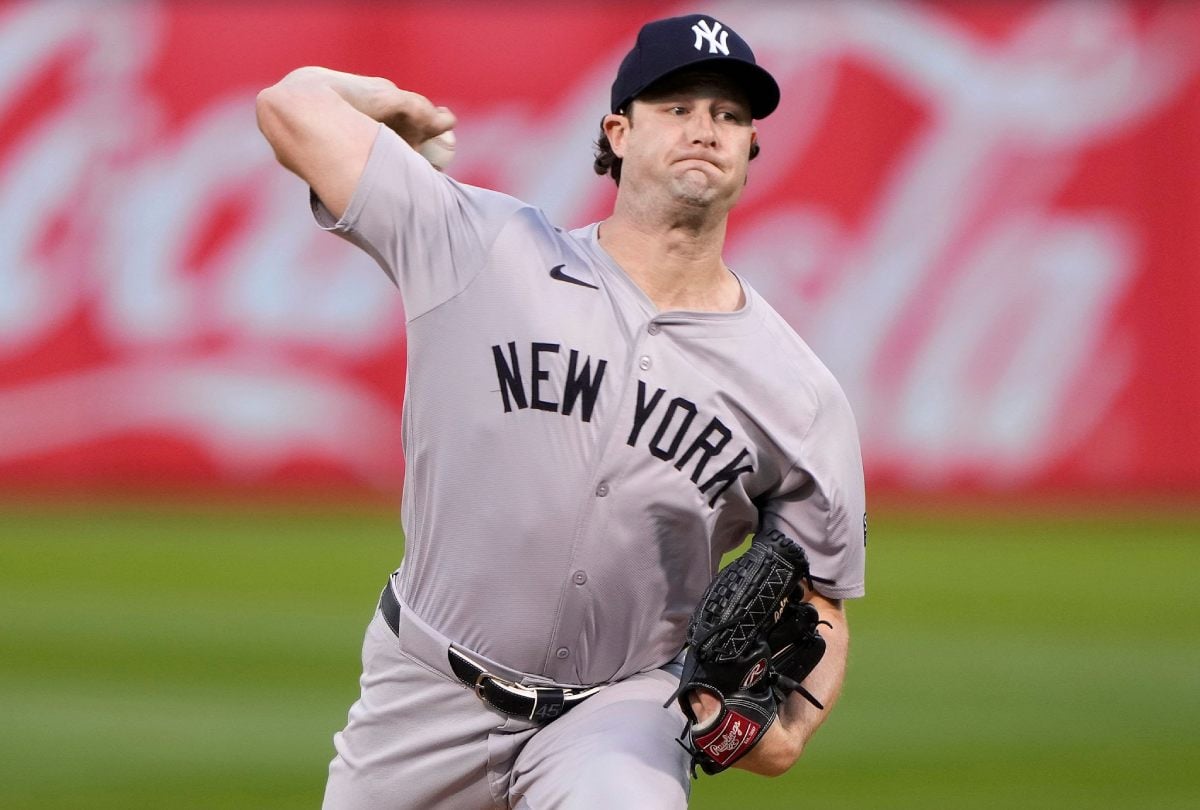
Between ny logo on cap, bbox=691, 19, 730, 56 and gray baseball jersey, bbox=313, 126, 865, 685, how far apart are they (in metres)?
0.64

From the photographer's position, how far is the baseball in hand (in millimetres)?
5160

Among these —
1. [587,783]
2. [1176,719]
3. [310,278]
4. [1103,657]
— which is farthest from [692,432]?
[310,278]

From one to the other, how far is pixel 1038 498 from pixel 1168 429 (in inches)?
49.1

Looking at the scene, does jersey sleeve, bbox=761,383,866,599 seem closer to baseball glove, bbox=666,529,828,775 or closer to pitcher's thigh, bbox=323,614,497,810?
baseball glove, bbox=666,529,828,775

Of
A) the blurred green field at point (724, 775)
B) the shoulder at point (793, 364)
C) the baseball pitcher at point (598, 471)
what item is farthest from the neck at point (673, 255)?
the blurred green field at point (724, 775)

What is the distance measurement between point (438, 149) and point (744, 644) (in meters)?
1.69

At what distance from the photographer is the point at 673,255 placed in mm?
4879

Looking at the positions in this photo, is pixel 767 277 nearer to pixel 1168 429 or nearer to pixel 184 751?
pixel 1168 429

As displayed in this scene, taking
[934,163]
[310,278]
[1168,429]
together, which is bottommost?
[1168,429]

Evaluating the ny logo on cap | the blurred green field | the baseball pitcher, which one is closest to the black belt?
the baseball pitcher

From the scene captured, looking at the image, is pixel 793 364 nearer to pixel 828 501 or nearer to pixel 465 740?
pixel 828 501

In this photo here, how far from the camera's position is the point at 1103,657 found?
36.7 feet

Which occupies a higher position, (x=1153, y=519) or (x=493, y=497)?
(x=493, y=497)

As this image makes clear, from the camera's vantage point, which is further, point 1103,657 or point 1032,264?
point 1032,264
